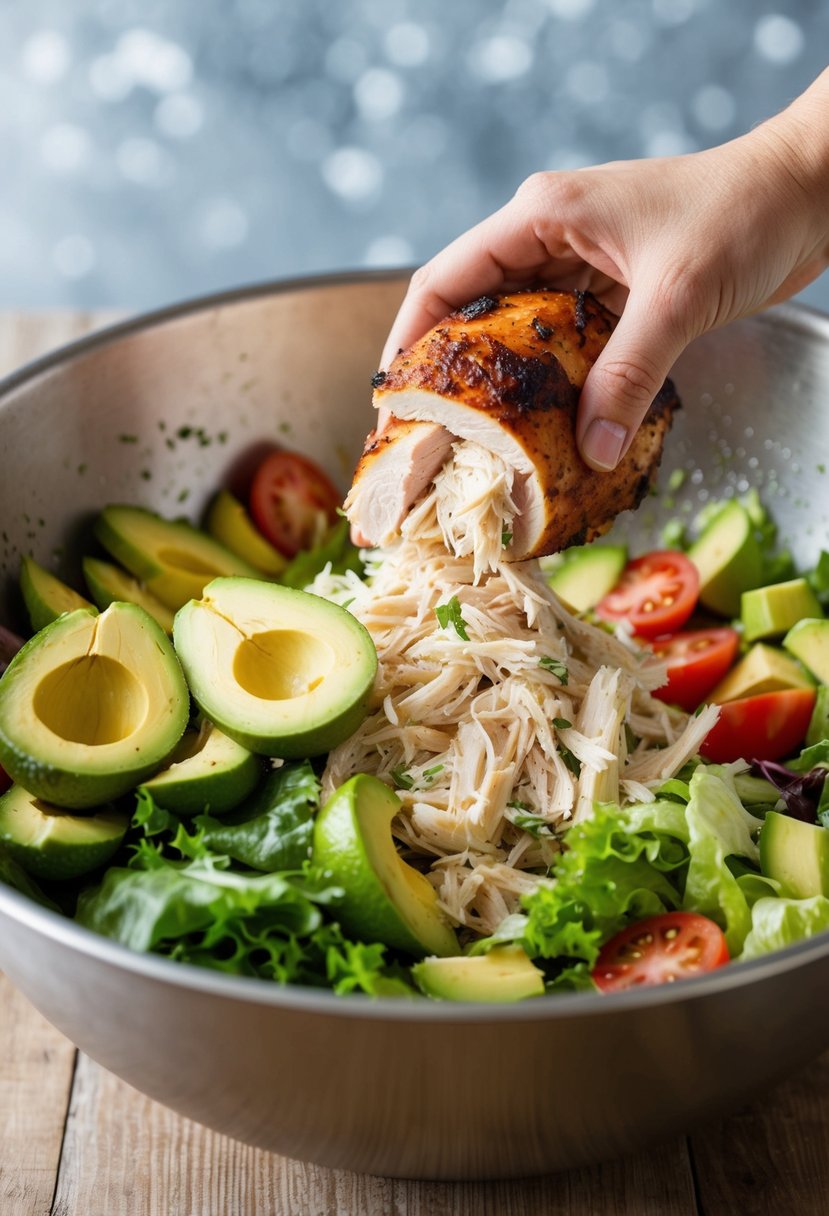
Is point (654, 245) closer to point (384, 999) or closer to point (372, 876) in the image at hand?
point (372, 876)

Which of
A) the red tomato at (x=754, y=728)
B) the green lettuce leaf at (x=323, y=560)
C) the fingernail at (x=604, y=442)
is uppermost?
the fingernail at (x=604, y=442)

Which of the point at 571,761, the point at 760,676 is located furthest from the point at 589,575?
the point at 571,761

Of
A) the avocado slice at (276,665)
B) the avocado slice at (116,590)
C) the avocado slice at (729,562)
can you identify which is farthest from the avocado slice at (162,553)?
the avocado slice at (729,562)

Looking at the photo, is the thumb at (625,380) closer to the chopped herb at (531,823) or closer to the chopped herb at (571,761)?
the chopped herb at (571,761)

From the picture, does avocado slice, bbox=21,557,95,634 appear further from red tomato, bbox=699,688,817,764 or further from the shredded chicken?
red tomato, bbox=699,688,817,764

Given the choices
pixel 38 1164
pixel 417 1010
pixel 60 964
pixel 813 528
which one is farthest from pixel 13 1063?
pixel 813 528

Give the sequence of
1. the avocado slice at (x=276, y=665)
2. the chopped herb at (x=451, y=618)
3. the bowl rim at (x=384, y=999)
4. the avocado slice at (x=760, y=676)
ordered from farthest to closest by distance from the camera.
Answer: the avocado slice at (x=760, y=676) → the chopped herb at (x=451, y=618) → the avocado slice at (x=276, y=665) → the bowl rim at (x=384, y=999)

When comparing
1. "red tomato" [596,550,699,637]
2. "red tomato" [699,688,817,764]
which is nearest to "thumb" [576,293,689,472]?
"red tomato" [699,688,817,764]
